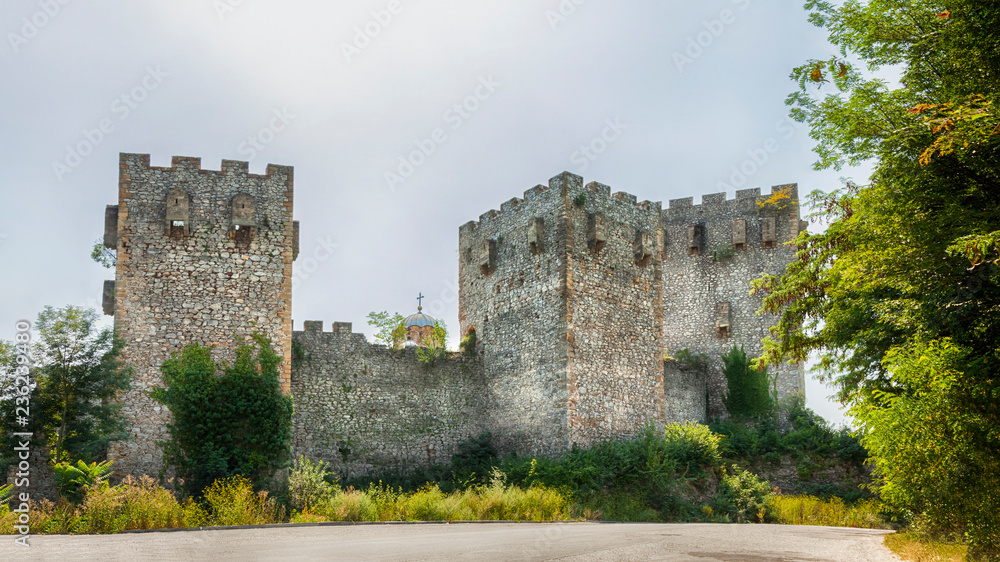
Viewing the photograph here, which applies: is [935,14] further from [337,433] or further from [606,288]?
[337,433]

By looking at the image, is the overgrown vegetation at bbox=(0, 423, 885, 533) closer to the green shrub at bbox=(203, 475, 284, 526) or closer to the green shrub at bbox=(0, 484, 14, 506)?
the green shrub at bbox=(203, 475, 284, 526)

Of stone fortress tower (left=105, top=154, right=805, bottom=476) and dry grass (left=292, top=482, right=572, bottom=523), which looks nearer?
dry grass (left=292, top=482, right=572, bottom=523)

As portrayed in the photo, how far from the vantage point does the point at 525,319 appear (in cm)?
2598

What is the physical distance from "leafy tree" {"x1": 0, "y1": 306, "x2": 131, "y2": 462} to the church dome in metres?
24.0

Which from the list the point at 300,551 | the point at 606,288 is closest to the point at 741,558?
the point at 300,551

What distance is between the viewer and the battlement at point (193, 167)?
69.5ft

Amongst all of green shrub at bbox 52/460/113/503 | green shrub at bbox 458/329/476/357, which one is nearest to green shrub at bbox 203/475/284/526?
green shrub at bbox 52/460/113/503

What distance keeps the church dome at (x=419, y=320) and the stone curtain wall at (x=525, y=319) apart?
14933mm

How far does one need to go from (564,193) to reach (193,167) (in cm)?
1044

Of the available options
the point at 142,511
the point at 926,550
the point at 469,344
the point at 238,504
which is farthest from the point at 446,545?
the point at 469,344

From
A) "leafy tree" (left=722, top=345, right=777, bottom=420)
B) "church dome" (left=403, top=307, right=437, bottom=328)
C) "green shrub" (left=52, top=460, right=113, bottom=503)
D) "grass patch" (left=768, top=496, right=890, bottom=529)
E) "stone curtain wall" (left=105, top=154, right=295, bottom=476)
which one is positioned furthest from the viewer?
"church dome" (left=403, top=307, right=437, bottom=328)

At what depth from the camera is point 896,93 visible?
42.9 ft

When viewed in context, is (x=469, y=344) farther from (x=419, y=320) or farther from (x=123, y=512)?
(x=419, y=320)

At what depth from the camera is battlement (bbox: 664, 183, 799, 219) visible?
108ft
